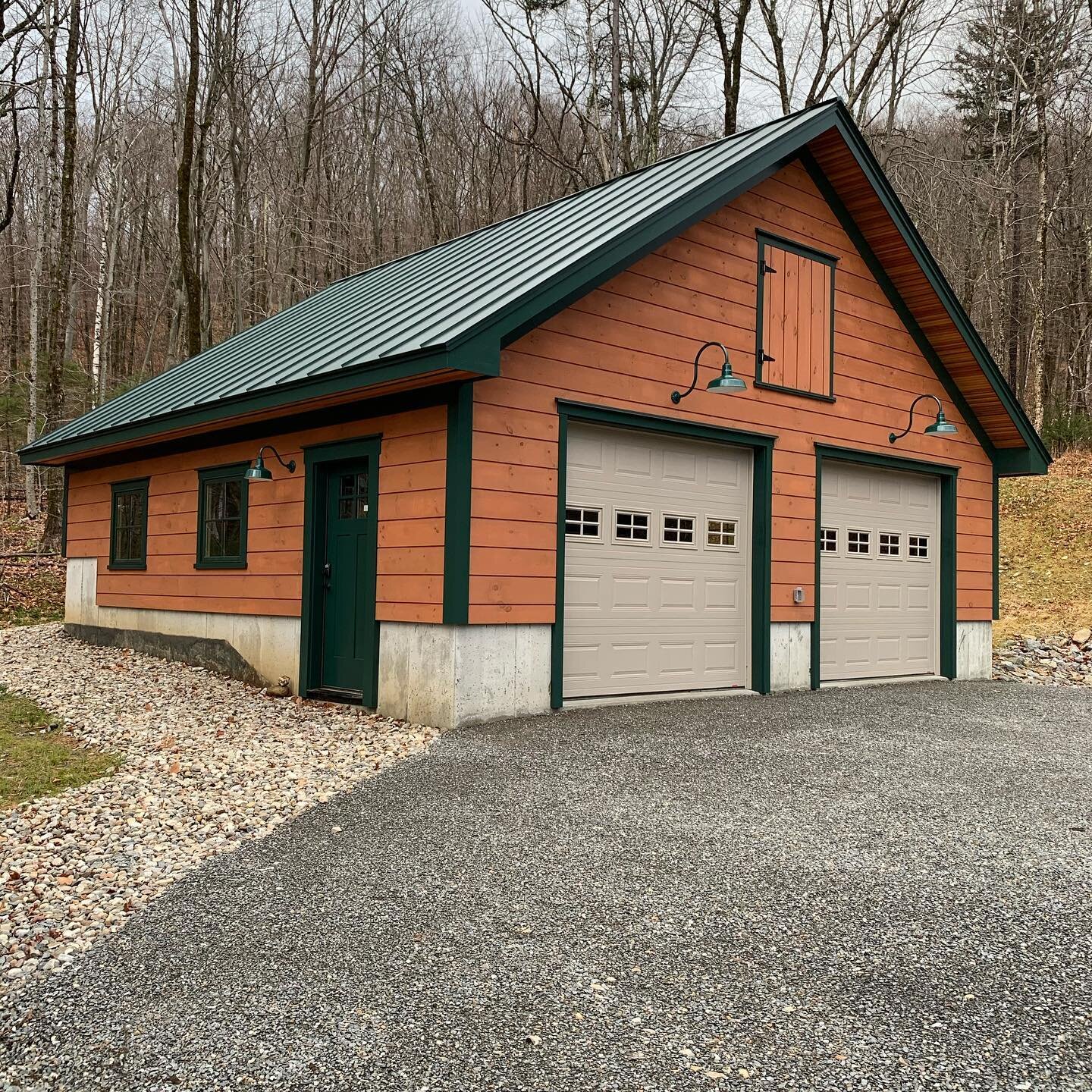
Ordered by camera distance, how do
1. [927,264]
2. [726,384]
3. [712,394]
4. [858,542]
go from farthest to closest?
[858,542] → [927,264] → [712,394] → [726,384]

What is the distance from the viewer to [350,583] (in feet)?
27.5

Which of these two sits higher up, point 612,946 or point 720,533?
point 720,533

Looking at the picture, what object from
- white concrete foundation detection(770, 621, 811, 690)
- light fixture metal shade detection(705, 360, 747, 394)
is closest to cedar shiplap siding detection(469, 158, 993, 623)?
white concrete foundation detection(770, 621, 811, 690)

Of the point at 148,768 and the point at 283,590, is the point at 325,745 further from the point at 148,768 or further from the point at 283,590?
the point at 283,590

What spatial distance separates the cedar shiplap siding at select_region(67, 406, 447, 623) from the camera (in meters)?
7.45

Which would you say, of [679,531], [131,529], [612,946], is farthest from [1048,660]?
[131,529]

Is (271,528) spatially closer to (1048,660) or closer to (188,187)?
(188,187)

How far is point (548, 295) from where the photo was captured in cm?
719

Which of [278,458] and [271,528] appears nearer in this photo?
[278,458]

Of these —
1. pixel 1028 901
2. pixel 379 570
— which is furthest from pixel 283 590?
pixel 1028 901

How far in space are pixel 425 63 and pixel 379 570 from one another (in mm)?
18458

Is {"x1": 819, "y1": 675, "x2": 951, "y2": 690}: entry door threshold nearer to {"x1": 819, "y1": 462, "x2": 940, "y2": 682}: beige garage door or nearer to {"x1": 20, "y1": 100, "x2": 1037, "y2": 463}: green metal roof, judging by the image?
{"x1": 819, "y1": 462, "x2": 940, "y2": 682}: beige garage door

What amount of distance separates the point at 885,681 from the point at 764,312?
430 centimetres

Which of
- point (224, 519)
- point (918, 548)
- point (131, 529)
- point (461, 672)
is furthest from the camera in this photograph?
point (131, 529)
